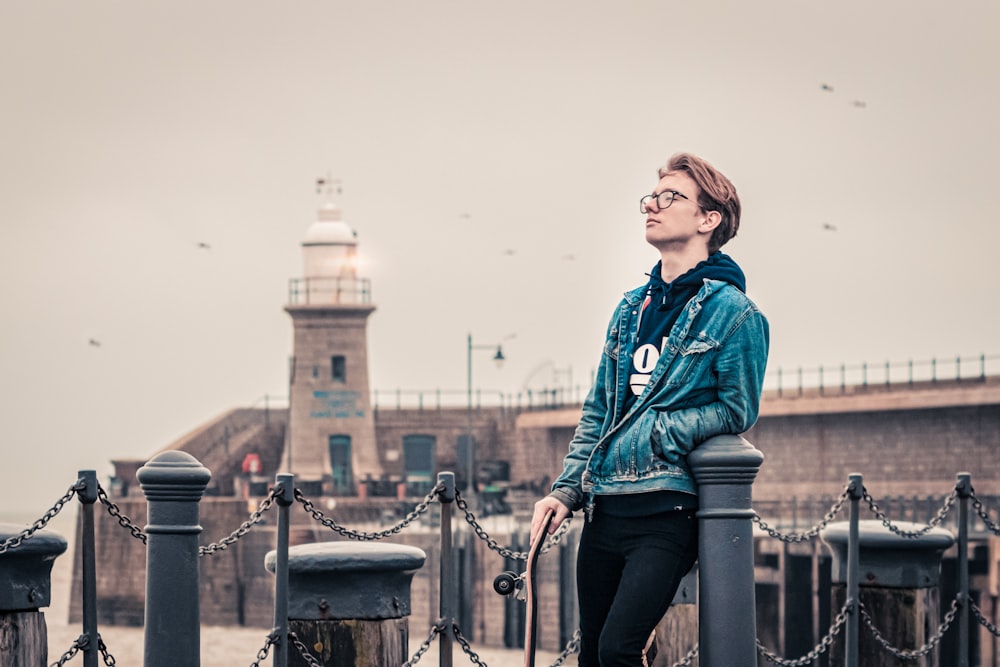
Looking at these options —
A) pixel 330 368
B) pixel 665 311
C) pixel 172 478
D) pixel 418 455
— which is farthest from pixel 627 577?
pixel 418 455

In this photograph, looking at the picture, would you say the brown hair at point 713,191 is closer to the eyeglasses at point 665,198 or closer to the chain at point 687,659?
the eyeglasses at point 665,198

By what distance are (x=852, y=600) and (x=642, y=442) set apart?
2177 millimetres

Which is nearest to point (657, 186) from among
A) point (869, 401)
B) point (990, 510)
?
→ point (990, 510)

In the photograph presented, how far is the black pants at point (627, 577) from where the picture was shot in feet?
19.2

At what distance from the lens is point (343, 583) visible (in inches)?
268

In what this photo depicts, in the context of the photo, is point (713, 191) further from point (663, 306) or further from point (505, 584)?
point (505, 584)

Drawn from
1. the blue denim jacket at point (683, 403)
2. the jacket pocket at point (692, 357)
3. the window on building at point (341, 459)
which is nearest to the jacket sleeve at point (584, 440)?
the blue denim jacket at point (683, 403)

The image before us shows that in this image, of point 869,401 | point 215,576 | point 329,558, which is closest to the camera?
point 329,558

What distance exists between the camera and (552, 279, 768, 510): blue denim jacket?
6090 mm

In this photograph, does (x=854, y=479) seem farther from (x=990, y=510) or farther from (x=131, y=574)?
(x=131, y=574)

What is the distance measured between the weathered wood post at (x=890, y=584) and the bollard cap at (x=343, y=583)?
85.9 inches

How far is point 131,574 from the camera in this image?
5453 centimetres

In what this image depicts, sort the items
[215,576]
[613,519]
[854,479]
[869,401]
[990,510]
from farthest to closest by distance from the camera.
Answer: [215,576], [869,401], [990,510], [854,479], [613,519]

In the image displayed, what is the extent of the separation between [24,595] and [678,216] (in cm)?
258
